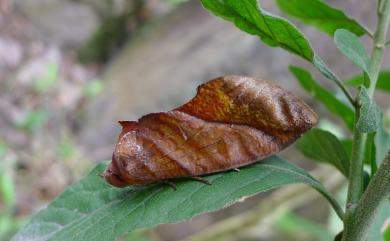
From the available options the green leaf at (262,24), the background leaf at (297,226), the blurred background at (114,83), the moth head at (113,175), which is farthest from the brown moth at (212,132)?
the background leaf at (297,226)

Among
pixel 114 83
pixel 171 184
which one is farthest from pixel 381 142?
pixel 114 83

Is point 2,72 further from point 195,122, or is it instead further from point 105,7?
point 195,122

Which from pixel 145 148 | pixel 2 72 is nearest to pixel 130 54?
pixel 2 72

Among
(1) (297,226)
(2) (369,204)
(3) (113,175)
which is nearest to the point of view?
(2) (369,204)

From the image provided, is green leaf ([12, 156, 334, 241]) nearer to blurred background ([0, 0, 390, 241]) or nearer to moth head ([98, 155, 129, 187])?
moth head ([98, 155, 129, 187])

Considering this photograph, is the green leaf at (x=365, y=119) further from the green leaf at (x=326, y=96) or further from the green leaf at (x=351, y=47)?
the green leaf at (x=326, y=96)

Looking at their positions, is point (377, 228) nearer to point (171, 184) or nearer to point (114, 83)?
point (171, 184)

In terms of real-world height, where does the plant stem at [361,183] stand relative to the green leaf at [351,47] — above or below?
below
